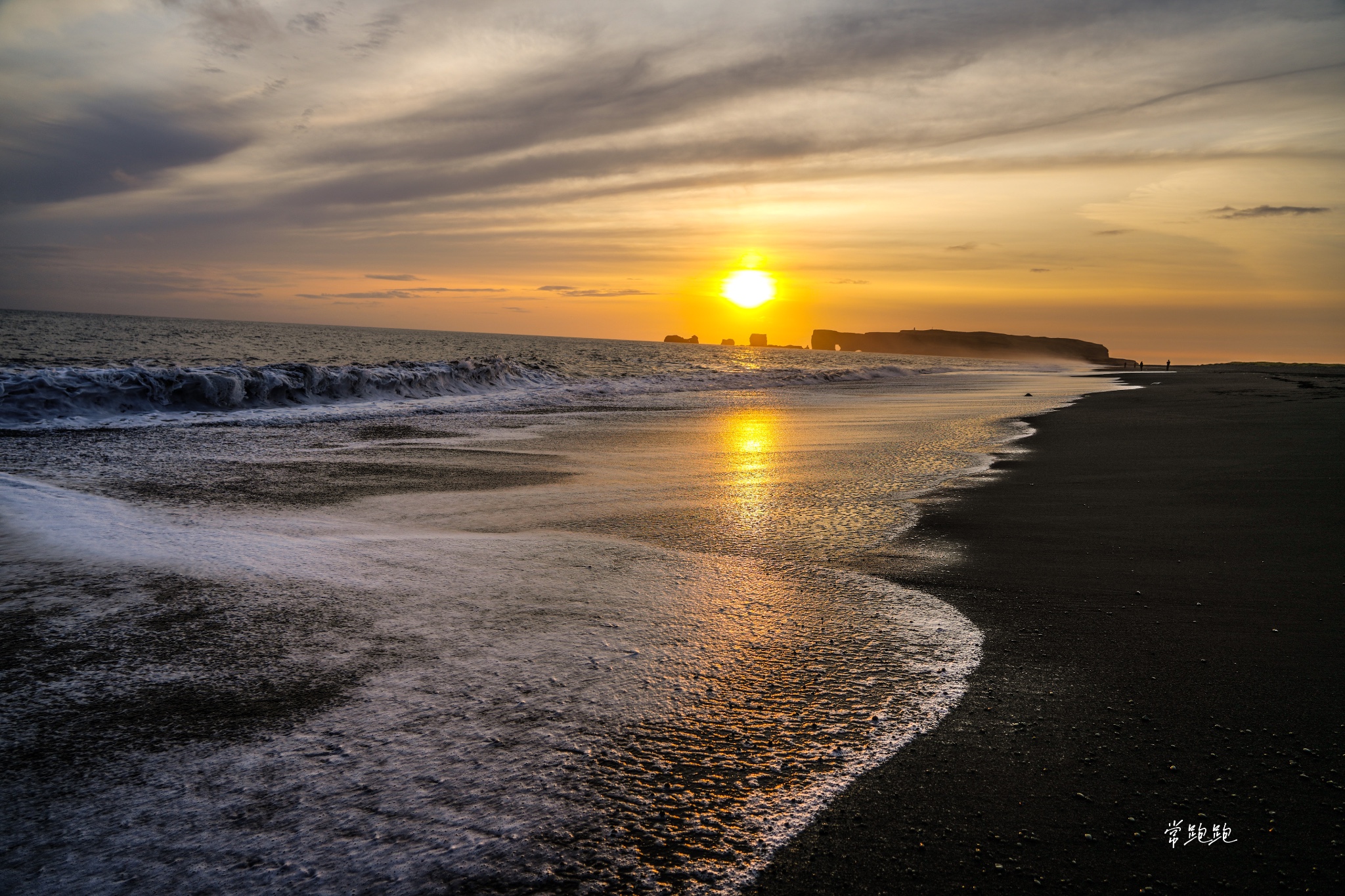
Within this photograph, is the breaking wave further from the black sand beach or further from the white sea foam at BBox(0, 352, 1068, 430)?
the black sand beach

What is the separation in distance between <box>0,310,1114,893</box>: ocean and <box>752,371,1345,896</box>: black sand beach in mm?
165

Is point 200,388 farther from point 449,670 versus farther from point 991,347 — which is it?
point 991,347

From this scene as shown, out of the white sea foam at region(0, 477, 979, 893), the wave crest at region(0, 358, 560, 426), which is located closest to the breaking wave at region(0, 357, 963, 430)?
the wave crest at region(0, 358, 560, 426)

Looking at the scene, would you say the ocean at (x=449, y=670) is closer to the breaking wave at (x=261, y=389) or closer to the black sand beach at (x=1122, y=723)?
the black sand beach at (x=1122, y=723)

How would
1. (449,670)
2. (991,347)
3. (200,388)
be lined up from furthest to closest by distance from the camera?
(991,347) → (200,388) → (449,670)

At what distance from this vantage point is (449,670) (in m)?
2.54

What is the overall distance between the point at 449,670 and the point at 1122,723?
2268mm

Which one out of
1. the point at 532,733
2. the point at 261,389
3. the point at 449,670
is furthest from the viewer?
the point at 261,389

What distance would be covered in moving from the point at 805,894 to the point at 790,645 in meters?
1.32

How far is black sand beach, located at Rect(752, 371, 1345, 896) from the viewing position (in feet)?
5.25

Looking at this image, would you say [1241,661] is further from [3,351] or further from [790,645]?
[3,351]

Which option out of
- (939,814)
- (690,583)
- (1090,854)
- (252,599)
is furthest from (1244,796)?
(252,599)

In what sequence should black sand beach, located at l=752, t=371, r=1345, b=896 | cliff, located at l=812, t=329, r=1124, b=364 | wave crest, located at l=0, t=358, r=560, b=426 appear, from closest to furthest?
1. black sand beach, located at l=752, t=371, r=1345, b=896
2. wave crest, located at l=0, t=358, r=560, b=426
3. cliff, located at l=812, t=329, r=1124, b=364

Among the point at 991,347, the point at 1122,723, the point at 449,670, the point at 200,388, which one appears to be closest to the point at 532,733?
the point at 449,670
